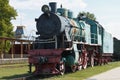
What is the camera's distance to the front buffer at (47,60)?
19266 mm

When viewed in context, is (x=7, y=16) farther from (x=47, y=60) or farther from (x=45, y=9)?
(x=47, y=60)

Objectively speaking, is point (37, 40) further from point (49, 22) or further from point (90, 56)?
point (90, 56)

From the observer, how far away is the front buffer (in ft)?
63.2

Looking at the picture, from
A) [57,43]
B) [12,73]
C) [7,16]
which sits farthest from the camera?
Answer: [7,16]

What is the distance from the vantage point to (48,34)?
20641mm

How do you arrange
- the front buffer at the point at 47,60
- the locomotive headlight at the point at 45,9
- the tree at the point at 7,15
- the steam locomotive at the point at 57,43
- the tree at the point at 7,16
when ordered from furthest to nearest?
the tree at the point at 7,15 < the tree at the point at 7,16 < the locomotive headlight at the point at 45,9 < the steam locomotive at the point at 57,43 < the front buffer at the point at 47,60

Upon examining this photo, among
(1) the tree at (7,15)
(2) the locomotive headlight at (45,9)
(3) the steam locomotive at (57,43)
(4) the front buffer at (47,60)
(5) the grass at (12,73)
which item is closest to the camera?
(4) the front buffer at (47,60)

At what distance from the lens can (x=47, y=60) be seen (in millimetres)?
19281

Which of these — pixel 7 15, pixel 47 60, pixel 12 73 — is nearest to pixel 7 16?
pixel 7 15

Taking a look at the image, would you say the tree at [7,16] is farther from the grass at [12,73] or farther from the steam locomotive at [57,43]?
the steam locomotive at [57,43]

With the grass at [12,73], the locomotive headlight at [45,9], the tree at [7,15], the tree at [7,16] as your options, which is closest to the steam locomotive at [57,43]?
the locomotive headlight at [45,9]

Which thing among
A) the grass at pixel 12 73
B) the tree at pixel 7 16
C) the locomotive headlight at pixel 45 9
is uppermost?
the tree at pixel 7 16

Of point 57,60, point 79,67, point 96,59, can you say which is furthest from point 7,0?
point 57,60

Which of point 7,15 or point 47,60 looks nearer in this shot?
point 47,60
